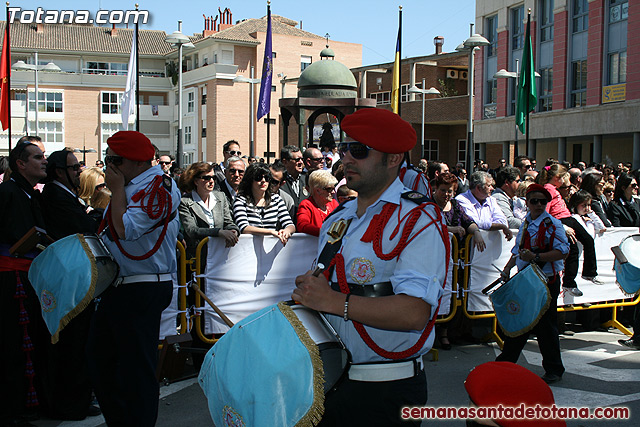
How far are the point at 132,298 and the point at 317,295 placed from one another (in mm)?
2075

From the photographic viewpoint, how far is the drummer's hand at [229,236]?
22.5ft

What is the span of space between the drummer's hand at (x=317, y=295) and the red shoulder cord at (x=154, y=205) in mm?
1776

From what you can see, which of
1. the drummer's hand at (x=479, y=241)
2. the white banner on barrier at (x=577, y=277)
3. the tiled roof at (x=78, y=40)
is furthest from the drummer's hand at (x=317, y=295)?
the tiled roof at (x=78, y=40)

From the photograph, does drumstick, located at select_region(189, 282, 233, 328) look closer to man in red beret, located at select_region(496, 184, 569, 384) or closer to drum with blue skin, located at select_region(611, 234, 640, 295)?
man in red beret, located at select_region(496, 184, 569, 384)

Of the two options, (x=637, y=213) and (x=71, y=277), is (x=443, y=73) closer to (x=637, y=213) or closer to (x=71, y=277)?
(x=637, y=213)

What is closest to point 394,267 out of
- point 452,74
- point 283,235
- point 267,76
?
point 283,235

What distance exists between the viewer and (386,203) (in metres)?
2.98

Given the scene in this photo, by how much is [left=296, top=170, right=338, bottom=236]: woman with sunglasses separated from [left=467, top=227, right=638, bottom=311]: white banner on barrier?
6.92 feet

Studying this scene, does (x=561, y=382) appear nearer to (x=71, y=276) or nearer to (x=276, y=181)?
(x=276, y=181)

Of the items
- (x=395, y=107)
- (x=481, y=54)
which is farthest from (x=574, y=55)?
(x=395, y=107)

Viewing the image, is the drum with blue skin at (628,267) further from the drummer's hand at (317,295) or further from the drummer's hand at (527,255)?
the drummer's hand at (317,295)

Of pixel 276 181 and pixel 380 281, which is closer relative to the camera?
pixel 380 281

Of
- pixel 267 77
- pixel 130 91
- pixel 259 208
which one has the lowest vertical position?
pixel 259 208

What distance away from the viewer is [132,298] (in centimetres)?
442
